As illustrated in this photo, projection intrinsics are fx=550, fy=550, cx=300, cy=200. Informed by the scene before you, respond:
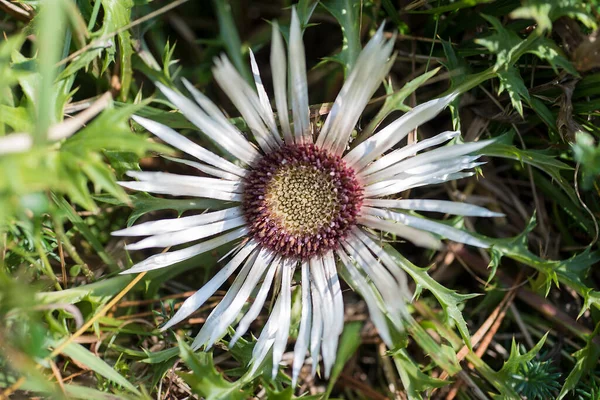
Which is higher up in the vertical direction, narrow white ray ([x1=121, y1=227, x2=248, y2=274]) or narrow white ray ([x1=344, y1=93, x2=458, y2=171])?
narrow white ray ([x1=344, y1=93, x2=458, y2=171])

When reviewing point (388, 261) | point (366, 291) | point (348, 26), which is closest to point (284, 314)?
point (366, 291)

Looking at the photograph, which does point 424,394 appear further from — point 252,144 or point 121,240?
point 121,240

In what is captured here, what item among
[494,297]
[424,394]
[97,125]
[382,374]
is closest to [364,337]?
[382,374]

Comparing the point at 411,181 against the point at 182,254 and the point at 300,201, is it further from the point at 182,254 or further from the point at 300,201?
the point at 182,254

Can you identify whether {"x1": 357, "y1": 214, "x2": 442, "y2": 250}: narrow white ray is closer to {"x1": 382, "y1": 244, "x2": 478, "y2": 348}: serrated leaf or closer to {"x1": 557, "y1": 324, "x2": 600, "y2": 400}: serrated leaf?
{"x1": 382, "y1": 244, "x2": 478, "y2": 348}: serrated leaf

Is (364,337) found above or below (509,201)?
below

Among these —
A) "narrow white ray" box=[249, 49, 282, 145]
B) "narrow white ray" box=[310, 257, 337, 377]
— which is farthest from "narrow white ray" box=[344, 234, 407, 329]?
"narrow white ray" box=[249, 49, 282, 145]

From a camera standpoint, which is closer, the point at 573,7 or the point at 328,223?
the point at 573,7
